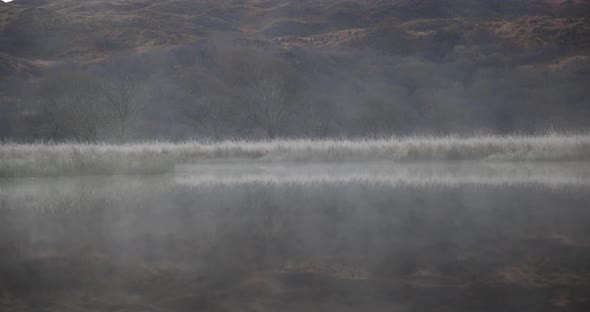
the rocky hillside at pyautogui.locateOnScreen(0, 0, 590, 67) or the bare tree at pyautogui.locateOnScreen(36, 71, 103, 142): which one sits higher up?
the rocky hillside at pyautogui.locateOnScreen(0, 0, 590, 67)

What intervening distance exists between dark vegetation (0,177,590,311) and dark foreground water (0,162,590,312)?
0.01 meters

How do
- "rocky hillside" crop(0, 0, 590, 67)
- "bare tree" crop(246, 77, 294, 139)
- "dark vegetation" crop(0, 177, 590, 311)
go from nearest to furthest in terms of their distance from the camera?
"dark vegetation" crop(0, 177, 590, 311) < "bare tree" crop(246, 77, 294, 139) < "rocky hillside" crop(0, 0, 590, 67)

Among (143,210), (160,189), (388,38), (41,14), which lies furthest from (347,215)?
(41,14)

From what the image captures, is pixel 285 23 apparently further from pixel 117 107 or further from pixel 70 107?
pixel 117 107

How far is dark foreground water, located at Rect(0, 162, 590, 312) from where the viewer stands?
279cm

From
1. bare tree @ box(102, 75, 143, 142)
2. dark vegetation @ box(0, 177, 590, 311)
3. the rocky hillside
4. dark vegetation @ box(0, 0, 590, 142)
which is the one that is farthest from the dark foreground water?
the rocky hillside

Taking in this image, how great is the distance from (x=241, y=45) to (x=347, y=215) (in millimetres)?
34482

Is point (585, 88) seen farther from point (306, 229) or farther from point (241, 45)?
point (306, 229)

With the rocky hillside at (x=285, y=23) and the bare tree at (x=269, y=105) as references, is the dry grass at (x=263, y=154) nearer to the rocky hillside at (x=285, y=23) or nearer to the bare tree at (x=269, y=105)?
the bare tree at (x=269, y=105)

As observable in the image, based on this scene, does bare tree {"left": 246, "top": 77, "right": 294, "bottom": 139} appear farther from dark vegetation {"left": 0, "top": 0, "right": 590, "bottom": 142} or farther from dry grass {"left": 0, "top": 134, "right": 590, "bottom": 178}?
dry grass {"left": 0, "top": 134, "right": 590, "bottom": 178}

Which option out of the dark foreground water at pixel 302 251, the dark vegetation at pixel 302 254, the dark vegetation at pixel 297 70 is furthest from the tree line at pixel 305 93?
the dark vegetation at pixel 302 254

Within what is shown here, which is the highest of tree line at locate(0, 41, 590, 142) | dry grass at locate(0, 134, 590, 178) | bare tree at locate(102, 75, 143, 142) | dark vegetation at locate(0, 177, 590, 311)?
dark vegetation at locate(0, 177, 590, 311)

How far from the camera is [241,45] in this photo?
38.7 meters

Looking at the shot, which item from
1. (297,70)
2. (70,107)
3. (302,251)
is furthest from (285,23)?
(302,251)
